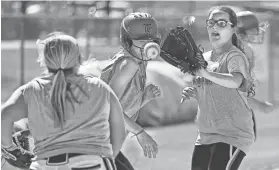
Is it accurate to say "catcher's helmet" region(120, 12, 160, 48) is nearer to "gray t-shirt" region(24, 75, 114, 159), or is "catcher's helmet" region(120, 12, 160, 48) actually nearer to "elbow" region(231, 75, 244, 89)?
"elbow" region(231, 75, 244, 89)

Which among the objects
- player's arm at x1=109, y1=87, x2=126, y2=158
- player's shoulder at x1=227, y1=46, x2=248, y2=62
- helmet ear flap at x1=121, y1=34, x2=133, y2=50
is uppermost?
helmet ear flap at x1=121, y1=34, x2=133, y2=50

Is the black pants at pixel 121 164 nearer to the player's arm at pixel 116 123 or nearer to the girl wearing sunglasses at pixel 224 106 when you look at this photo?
the girl wearing sunglasses at pixel 224 106

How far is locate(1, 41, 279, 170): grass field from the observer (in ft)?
26.4

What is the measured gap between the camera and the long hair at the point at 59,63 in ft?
11.8

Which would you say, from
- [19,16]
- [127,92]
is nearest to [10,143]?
[127,92]

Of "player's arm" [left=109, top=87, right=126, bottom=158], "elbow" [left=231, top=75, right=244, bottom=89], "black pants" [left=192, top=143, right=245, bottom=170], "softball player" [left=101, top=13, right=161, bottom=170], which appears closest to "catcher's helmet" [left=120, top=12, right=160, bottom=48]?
"softball player" [left=101, top=13, right=161, bottom=170]

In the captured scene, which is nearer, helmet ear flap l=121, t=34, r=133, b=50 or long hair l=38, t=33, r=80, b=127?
long hair l=38, t=33, r=80, b=127

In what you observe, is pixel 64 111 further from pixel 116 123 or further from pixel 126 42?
pixel 126 42

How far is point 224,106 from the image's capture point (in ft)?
16.2

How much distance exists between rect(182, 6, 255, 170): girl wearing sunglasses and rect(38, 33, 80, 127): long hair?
4.57 feet

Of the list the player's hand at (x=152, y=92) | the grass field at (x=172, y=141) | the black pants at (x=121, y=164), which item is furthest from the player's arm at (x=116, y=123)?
the grass field at (x=172, y=141)

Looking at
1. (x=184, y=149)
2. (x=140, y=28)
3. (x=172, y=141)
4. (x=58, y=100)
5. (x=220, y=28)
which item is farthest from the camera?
(x=172, y=141)

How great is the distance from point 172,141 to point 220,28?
18.4 feet

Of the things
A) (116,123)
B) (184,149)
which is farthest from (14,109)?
(184,149)
